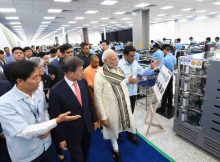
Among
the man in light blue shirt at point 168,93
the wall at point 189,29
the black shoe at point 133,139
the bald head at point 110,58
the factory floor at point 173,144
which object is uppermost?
the wall at point 189,29

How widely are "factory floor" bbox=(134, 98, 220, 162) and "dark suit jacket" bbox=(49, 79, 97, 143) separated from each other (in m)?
1.49

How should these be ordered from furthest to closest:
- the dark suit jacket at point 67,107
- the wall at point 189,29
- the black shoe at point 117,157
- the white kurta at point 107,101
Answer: the wall at point 189,29 → the black shoe at point 117,157 → the white kurta at point 107,101 → the dark suit jacket at point 67,107

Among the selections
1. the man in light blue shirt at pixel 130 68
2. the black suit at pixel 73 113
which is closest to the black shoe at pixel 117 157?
the black suit at pixel 73 113

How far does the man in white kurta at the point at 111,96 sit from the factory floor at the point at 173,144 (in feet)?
3.01

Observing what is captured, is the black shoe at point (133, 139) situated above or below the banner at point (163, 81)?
below

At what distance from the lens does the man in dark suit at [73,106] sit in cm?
162

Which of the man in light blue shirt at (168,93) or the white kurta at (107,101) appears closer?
the white kurta at (107,101)

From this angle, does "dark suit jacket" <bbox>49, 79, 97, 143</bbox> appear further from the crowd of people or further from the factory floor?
the factory floor

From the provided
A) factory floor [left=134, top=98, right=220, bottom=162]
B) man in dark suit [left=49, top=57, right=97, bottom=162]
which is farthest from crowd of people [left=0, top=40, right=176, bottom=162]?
factory floor [left=134, top=98, right=220, bottom=162]

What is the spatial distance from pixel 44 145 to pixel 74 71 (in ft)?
2.34

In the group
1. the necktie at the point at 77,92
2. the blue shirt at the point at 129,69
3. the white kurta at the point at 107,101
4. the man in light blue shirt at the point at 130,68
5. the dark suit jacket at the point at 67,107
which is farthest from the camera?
the blue shirt at the point at 129,69

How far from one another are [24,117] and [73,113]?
51cm

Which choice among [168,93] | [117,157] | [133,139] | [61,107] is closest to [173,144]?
[133,139]

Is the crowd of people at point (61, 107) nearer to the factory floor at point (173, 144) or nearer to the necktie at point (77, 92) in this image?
the necktie at point (77, 92)
